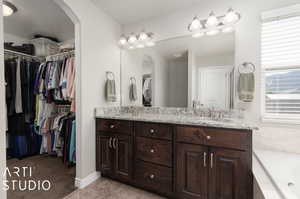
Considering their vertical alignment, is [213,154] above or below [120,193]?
above

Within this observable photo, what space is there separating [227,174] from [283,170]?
1.41 ft

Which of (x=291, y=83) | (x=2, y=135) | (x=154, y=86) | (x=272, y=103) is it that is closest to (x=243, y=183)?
(x=272, y=103)

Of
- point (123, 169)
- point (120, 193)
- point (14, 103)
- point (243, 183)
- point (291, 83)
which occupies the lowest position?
point (120, 193)

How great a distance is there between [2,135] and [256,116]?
244 cm

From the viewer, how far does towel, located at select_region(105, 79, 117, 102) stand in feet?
7.21

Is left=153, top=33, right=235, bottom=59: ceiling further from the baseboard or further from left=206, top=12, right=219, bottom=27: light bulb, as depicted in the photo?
the baseboard

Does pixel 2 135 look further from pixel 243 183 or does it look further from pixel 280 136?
pixel 280 136

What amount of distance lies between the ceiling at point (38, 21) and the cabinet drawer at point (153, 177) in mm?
2497

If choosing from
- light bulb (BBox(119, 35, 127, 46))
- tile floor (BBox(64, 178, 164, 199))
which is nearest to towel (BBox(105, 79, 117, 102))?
light bulb (BBox(119, 35, 127, 46))

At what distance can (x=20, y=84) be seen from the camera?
2.54 metres

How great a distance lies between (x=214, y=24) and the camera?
1832 millimetres

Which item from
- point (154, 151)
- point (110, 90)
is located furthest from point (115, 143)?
point (110, 90)

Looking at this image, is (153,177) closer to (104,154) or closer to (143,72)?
(104,154)

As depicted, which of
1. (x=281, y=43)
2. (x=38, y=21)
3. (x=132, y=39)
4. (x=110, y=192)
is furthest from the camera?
(x=38, y=21)
